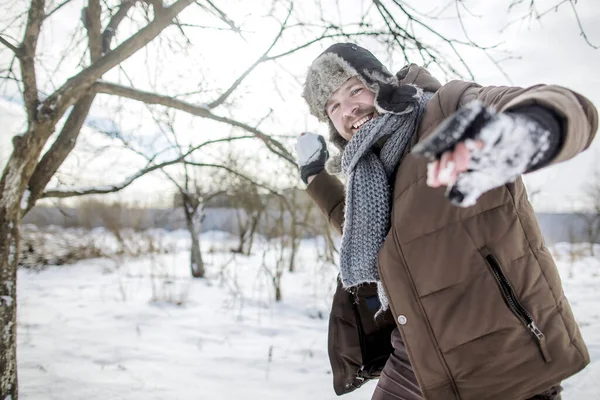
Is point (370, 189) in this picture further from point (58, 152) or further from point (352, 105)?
point (58, 152)

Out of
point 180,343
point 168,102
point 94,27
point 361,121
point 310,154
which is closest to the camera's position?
point 361,121

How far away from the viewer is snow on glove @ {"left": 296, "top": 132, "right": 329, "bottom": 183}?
195 cm

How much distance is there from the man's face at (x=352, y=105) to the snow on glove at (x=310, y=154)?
0.38 metres

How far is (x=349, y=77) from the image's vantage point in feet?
5.01

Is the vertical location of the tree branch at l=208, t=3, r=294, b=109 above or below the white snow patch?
above

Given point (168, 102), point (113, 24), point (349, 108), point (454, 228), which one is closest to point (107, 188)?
point (168, 102)

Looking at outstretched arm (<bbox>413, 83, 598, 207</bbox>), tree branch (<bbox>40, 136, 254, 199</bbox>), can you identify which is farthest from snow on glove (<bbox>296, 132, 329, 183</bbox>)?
outstretched arm (<bbox>413, 83, 598, 207</bbox>)

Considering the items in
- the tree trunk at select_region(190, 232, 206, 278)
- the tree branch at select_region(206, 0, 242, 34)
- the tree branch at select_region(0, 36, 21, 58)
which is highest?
the tree branch at select_region(206, 0, 242, 34)

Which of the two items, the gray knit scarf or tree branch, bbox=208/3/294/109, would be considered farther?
tree branch, bbox=208/3/294/109

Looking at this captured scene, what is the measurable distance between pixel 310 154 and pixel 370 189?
757mm

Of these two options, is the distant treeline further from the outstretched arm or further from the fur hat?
the outstretched arm

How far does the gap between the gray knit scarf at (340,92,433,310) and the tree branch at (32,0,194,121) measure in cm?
151

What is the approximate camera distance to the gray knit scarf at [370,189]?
1264 mm

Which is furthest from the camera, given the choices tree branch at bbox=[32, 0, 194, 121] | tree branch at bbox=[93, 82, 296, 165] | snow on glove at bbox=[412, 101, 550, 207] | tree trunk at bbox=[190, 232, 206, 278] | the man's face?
tree trunk at bbox=[190, 232, 206, 278]
